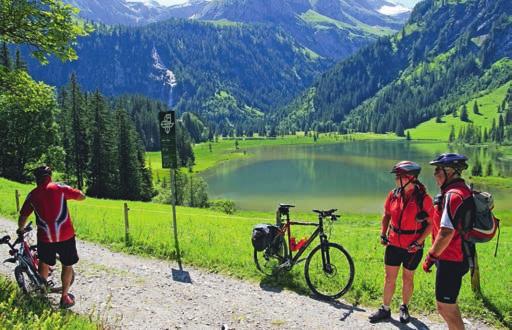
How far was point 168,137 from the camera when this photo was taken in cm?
1622

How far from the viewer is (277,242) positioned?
12.8 metres

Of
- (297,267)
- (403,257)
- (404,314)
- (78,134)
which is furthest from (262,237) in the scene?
(78,134)

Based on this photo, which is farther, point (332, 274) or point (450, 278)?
point (332, 274)

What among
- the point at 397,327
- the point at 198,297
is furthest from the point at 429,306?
the point at 198,297

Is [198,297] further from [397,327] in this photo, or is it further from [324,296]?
[397,327]

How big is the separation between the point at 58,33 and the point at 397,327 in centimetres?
1276

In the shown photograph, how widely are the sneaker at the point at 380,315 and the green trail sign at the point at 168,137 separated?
946 centimetres

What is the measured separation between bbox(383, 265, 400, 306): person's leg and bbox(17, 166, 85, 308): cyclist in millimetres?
7624

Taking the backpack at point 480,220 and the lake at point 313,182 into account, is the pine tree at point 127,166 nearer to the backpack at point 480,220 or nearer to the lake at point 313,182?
the lake at point 313,182

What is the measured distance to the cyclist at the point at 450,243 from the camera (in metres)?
7.19

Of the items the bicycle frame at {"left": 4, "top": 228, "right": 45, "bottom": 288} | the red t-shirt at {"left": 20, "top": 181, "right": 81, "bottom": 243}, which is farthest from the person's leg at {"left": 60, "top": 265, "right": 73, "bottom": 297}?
the red t-shirt at {"left": 20, "top": 181, "right": 81, "bottom": 243}

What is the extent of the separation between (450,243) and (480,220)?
680 mm

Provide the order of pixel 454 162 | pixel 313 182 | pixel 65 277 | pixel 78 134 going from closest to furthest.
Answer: pixel 454 162 < pixel 65 277 < pixel 78 134 < pixel 313 182

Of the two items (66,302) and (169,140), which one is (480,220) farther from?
(169,140)
